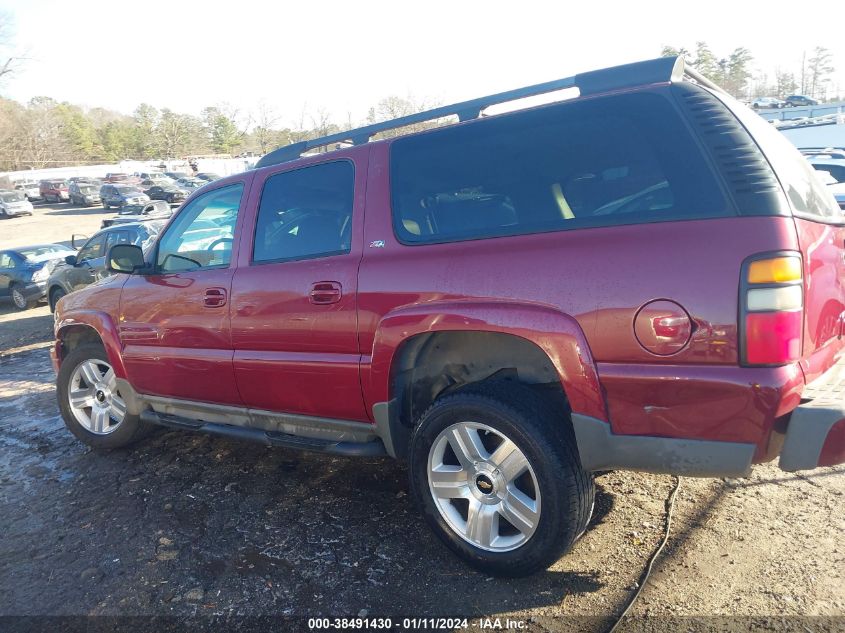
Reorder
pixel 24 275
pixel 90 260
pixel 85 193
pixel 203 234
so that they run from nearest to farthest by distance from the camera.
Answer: pixel 203 234 → pixel 90 260 → pixel 24 275 → pixel 85 193

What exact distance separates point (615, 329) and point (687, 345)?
25 centimetres

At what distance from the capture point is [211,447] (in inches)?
187

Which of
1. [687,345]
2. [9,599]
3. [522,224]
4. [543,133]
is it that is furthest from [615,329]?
[9,599]

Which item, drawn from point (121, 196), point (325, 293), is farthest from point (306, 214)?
point (121, 196)

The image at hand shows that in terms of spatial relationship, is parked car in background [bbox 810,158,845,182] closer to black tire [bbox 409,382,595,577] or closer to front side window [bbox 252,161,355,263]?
front side window [bbox 252,161,355,263]

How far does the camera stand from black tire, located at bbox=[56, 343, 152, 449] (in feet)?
15.3

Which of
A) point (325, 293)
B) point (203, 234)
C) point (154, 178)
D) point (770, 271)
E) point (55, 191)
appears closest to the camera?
point (770, 271)

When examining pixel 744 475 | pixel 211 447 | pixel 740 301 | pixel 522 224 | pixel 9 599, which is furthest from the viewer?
pixel 211 447

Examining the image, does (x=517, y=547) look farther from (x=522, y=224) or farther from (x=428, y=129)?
(x=428, y=129)

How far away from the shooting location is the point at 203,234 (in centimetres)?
412

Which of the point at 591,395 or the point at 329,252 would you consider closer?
the point at 591,395

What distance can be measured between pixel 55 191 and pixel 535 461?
56.0 meters

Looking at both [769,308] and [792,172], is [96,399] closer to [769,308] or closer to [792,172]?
[769,308]

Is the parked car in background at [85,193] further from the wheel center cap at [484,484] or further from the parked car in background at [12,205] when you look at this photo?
the wheel center cap at [484,484]
